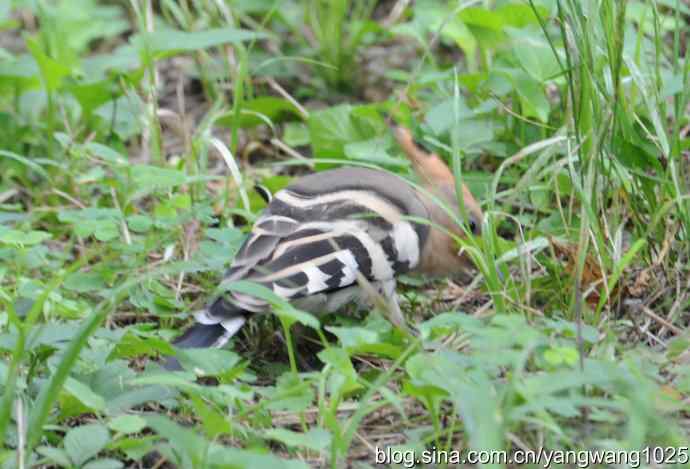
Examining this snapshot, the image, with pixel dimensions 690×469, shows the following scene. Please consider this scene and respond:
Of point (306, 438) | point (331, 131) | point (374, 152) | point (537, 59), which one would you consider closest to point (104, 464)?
point (306, 438)

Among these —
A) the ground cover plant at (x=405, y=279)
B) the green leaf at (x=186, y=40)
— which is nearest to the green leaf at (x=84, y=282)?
the ground cover plant at (x=405, y=279)

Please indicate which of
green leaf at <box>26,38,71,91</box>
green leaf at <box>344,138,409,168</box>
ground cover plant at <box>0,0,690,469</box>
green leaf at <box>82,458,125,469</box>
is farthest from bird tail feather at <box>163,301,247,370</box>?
green leaf at <box>26,38,71,91</box>

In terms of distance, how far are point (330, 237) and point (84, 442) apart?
848 mm

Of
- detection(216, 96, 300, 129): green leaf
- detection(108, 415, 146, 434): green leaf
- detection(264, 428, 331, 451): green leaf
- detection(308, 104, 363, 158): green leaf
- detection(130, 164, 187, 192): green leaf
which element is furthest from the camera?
detection(216, 96, 300, 129): green leaf

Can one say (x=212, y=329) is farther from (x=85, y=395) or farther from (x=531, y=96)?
(x=531, y=96)

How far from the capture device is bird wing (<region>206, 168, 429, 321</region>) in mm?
2793

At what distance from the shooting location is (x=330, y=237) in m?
2.89

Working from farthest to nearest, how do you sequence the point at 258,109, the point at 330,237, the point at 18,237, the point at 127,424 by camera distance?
1. the point at 258,109
2. the point at 18,237
3. the point at 330,237
4. the point at 127,424

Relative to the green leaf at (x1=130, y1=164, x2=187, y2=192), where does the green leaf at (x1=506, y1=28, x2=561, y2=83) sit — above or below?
above

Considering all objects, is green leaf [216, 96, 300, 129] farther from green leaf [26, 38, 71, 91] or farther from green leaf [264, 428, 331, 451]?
green leaf [264, 428, 331, 451]

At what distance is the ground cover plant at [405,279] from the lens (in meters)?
2.27

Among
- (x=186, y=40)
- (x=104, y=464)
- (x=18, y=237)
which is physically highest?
(x=186, y=40)

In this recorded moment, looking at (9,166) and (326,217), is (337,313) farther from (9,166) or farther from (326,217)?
(9,166)

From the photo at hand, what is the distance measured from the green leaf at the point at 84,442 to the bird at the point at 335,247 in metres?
0.34
